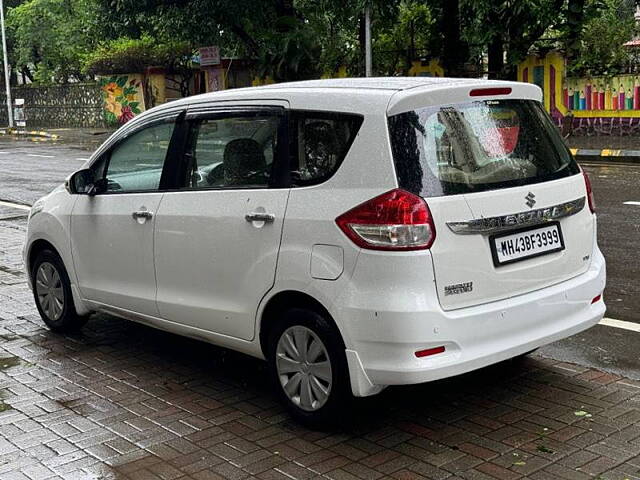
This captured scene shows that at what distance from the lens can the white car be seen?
414 cm

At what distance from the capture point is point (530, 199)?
4.50 meters

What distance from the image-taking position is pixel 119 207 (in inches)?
224

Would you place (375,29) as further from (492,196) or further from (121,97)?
(492,196)

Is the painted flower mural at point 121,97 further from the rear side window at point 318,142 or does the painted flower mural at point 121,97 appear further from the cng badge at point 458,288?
the cng badge at point 458,288

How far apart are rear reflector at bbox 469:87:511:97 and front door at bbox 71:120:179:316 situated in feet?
6.36

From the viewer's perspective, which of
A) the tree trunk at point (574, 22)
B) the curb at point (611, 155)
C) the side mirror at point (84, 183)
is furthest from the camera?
the tree trunk at point (574, 22)

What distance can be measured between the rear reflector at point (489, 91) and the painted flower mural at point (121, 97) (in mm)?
31153

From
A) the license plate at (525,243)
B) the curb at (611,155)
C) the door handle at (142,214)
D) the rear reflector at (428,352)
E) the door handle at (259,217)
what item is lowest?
the curb at (611,155)

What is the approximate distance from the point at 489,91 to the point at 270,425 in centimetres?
209

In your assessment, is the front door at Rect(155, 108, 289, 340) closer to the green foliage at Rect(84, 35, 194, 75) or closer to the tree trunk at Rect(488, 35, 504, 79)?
the tree trunk at Rect(488, 35, 504, 79)

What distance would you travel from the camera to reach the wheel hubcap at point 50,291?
645cm

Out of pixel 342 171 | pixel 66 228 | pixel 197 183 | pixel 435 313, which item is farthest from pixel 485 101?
pixel 66 228

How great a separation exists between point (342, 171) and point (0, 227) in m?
8.53

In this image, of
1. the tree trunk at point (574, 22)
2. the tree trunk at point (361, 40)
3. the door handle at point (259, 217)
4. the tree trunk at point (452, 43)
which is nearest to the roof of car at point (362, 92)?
the door handle at point (259, 217)
